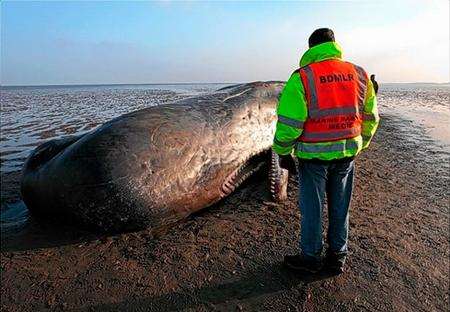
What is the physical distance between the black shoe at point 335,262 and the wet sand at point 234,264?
0.08 metres

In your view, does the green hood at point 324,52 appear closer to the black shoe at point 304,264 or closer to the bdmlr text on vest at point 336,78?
the bdmlr text on vest at point 336,78

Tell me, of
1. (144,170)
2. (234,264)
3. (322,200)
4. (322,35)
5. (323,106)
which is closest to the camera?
(323,106)

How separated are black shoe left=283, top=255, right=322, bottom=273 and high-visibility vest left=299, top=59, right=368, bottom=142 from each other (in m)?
1.05

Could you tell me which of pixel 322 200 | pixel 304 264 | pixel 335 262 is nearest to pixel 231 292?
pixel 304 264

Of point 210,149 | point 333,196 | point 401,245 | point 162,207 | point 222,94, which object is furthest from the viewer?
point 222,94

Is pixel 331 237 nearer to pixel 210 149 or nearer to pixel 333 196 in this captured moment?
pixel 333 196

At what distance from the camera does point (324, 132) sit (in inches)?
130

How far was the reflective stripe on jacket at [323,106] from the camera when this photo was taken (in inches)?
126

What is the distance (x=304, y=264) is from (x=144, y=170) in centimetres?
190

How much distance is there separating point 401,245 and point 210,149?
7.80 ft

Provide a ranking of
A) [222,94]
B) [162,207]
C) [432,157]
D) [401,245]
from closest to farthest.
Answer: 1. [401,245]
2. [162,207]
3. [222,94]
4. [432,157]

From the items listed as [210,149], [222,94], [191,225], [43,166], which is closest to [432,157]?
[222,94]

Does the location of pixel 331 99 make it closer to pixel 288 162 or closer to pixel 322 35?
pixel 322 35

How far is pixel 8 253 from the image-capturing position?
4.12 metres
